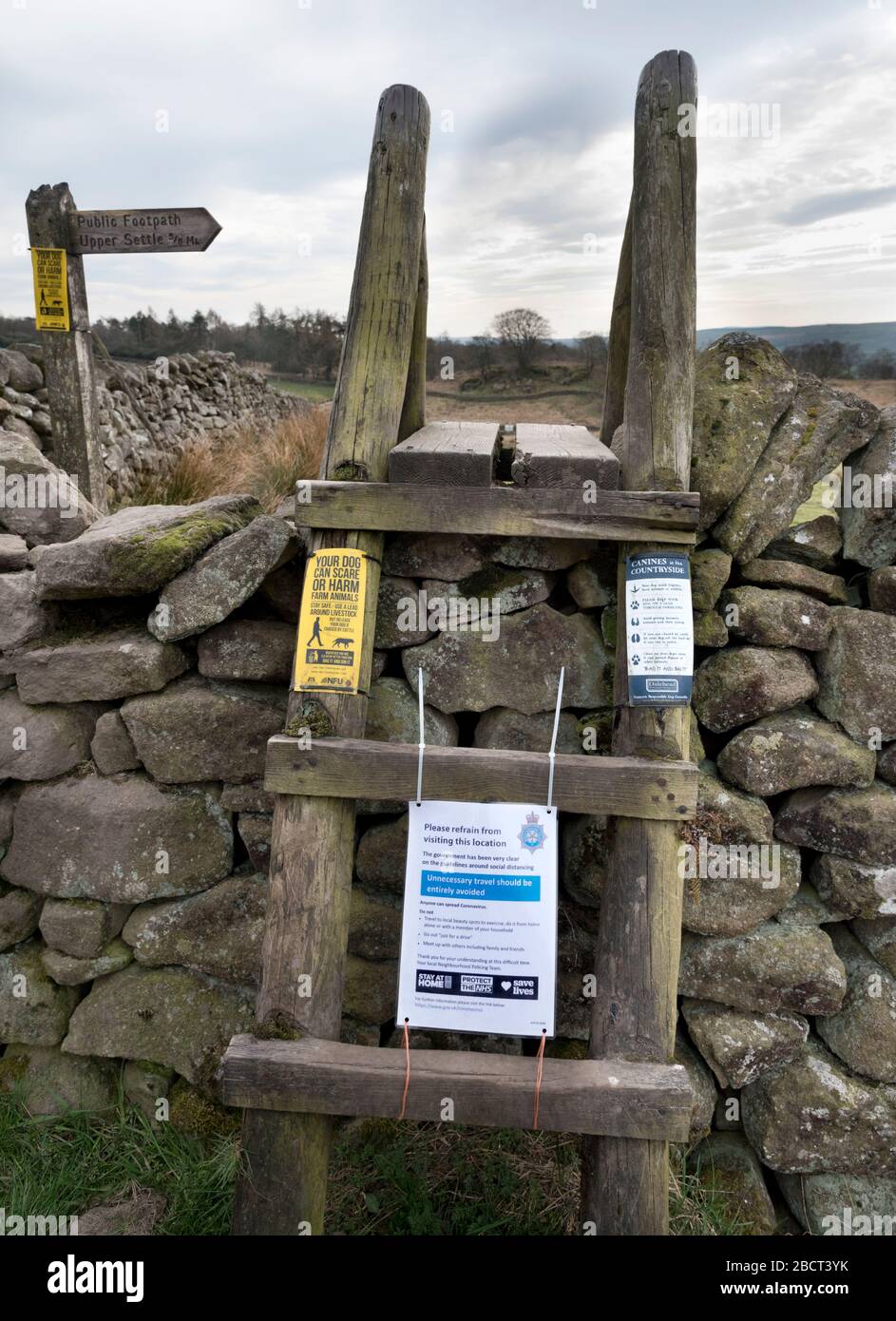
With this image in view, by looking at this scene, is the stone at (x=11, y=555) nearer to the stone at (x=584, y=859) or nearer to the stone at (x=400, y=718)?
the stone at (x=400, y=718)

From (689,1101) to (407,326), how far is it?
8.04ft

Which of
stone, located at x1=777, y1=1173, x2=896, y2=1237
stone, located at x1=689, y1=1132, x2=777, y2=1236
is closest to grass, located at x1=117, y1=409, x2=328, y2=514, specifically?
stone, located at x1=689, y1=1132, x2=777, y2=1236

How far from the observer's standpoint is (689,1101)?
2.23m

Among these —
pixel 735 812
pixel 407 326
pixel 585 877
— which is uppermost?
pixel 407 326

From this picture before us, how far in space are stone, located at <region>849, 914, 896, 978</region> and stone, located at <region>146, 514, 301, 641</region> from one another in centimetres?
242

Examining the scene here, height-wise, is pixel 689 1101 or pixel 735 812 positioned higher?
pixel 735 812

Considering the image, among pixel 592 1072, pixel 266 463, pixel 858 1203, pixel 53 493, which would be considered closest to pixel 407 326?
pixel 53 493

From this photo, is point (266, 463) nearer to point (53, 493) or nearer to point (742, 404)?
point (53, 493)

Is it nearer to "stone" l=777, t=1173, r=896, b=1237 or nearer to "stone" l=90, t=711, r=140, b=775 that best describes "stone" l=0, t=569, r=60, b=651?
"stone" l=90, t=711, r=140, b=775

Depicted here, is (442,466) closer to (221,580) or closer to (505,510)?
(505,510)

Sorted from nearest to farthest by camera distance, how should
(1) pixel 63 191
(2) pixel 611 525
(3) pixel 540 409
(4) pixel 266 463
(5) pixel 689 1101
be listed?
(5) pixel 689 1101 < (2) pixel 611 525 < (1) pixel 63 191 < (4) pixel 266 463 < (3) pixel 540 409

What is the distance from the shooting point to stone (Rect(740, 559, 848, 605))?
2986mm

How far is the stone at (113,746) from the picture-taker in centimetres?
304

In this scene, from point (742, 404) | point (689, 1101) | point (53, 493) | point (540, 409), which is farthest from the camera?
point (540, 409)
